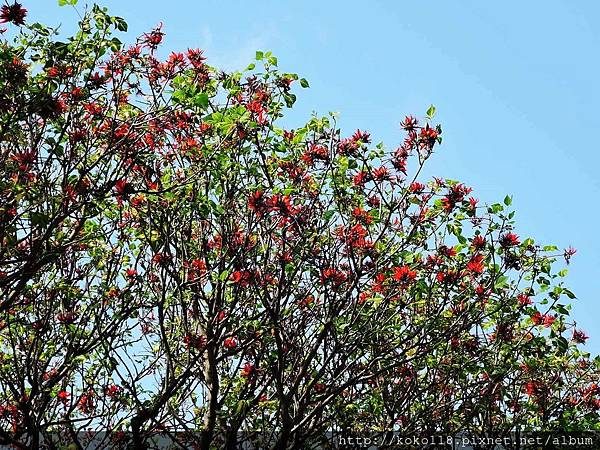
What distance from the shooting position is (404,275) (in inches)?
316

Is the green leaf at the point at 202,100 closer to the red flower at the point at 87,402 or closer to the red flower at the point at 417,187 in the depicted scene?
the red flower at the point at 417,187

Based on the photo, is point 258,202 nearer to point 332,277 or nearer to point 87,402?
point 332,277

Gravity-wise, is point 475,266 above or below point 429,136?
below

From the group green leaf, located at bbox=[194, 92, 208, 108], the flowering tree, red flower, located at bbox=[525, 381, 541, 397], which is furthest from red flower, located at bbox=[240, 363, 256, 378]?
red flower, located at bbox=[525, 381, 541, 397]

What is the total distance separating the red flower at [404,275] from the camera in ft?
26.3

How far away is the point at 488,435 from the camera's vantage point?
10750 mm

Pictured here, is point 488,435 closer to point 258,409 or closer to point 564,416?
point 564,416

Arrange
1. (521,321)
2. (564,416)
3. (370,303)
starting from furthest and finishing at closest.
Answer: (564,416), (521,321), (370,303)

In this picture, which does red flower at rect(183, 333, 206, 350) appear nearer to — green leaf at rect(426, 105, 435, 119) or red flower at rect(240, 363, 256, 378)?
red flower at rect(240, 363, 256, 378)

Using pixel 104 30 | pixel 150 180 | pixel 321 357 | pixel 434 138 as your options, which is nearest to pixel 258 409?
pixel 321 357

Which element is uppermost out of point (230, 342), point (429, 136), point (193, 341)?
point (429, 136)

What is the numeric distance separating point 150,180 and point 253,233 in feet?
3.97

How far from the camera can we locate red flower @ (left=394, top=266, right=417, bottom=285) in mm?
8008

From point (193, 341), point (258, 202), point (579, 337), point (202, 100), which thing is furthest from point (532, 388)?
point (202, 100)
